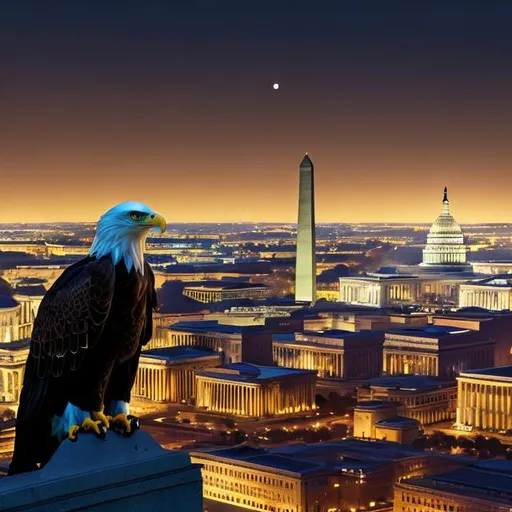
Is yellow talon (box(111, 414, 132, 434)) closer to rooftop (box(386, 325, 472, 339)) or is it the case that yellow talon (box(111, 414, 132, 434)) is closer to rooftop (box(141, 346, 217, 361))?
rooftop (box(141, 346, 217, 361))

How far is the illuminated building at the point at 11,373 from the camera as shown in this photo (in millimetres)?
32528

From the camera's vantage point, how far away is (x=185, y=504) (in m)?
3.61

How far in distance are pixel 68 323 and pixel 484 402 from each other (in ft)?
94.6

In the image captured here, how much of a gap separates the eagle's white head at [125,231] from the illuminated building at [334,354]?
116 feet

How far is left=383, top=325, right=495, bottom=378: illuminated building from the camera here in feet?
130

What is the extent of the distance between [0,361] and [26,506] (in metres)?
31.3

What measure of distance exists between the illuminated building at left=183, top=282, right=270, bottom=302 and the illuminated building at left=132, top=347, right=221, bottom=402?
19.5m

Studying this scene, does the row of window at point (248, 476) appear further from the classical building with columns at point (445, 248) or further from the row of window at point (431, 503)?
the classical building with columns at point (445, 248)

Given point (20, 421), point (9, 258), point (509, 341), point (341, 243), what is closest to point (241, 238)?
point (341, 243)

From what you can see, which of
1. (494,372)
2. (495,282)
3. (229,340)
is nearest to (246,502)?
(494,372)

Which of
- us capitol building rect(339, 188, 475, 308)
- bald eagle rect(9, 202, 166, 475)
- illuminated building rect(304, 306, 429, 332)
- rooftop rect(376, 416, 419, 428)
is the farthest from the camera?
us capitol building rect(339, 188, 475, 308)

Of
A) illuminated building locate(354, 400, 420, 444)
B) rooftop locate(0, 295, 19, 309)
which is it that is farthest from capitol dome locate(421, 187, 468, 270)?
illuminated building locate(354, 400, 420, 444)

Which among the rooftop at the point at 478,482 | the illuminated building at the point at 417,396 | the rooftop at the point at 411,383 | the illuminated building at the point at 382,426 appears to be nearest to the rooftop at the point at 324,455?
the rooftop at the point at 478,482

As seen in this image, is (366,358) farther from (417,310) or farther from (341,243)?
(341,243)
